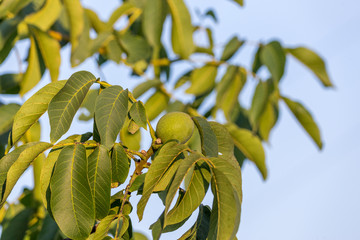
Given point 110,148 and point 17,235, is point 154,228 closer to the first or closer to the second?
point 110,148

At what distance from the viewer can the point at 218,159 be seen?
916 mm

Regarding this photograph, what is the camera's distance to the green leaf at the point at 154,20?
5.74 feet

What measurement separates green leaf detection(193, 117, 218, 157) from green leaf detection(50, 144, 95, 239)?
0.25m

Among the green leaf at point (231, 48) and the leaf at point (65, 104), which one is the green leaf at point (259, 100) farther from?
the leaf at point (65, 104)

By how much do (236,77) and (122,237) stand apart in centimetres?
125

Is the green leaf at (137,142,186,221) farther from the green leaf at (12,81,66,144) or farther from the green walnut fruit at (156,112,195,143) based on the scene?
the green leaf at (12,81,66,144)

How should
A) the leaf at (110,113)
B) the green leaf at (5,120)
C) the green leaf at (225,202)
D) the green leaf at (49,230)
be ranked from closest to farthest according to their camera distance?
1. the green leaf at (225,202)
2. the leaf at (110,113)
3. the green leaf at (5,120)
4. the green leaf at (49,230)

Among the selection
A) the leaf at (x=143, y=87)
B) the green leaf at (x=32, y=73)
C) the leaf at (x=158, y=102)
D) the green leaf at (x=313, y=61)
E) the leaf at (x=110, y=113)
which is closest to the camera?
the leaf at (x=110, y=113)

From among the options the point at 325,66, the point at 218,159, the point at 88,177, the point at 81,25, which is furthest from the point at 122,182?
the point at 325,66

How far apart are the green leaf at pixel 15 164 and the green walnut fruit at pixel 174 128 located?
0.77 ft

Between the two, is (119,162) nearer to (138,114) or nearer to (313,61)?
(138,114)

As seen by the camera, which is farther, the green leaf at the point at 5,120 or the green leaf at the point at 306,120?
the green leaf at the point at 306,120

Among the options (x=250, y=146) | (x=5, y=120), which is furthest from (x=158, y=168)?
(x=250, y=146)

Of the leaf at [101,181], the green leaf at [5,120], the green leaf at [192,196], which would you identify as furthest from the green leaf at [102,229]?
the green leaf at [5,120]
